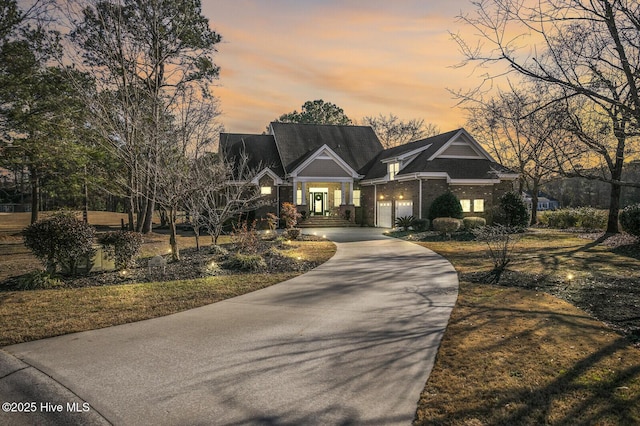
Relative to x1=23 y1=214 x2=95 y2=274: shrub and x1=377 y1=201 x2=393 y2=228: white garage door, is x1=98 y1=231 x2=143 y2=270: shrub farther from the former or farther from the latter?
x1=377 y1=201 x2=393 y2=228: white garage door

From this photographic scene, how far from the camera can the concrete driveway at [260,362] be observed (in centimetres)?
384

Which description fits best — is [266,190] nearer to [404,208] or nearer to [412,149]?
[404,208]

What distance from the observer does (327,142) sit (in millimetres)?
35375

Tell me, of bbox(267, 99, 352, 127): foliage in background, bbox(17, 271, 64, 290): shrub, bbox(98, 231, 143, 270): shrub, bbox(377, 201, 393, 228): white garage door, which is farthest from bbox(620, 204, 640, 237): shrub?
bbox(267, 99, 352, 127): foliage in background

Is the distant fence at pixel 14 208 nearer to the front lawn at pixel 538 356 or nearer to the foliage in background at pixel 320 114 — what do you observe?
the foliage in background at pixel 320 114

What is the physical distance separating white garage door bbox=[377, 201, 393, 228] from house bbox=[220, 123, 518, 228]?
0.08 m

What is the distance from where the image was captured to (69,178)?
20.9m

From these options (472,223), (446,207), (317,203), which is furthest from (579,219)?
(317,203)

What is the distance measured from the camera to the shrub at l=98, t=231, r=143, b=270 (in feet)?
36.7

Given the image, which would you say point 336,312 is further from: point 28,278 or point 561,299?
point 28,278

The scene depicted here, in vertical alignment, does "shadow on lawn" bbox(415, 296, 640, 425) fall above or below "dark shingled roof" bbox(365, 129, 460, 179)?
below

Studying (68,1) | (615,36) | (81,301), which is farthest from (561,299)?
(68,1)

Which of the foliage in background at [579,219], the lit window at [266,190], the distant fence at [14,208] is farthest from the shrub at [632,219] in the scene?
the distant fence at [14,208]

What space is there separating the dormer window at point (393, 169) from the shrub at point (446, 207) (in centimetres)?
484
